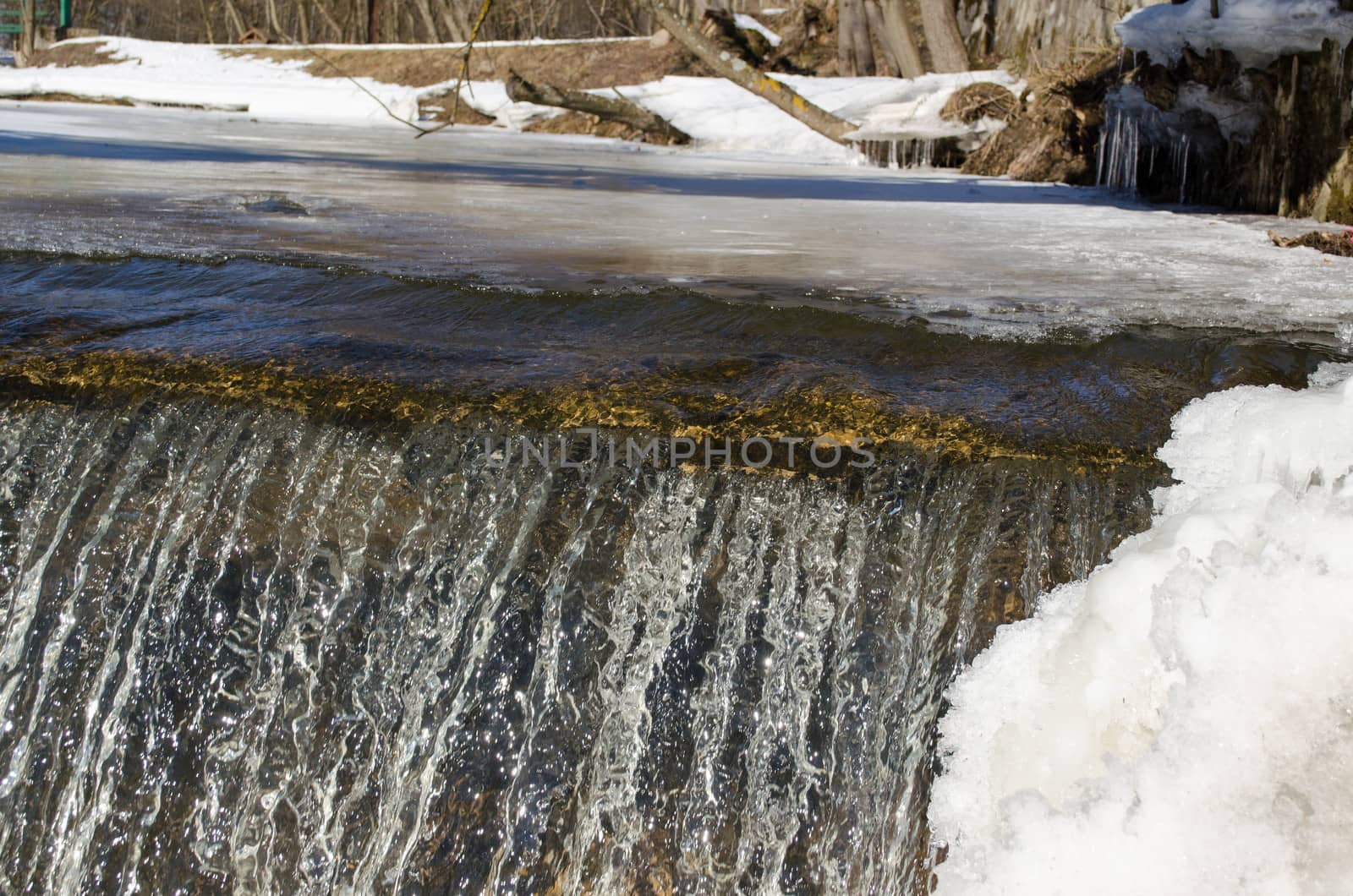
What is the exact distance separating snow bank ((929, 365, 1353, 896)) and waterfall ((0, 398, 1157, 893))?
0.13 metres

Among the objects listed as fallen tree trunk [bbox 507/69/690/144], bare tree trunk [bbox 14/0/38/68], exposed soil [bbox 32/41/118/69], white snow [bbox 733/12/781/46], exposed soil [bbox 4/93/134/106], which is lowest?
fallen tree trunk [bbox 507/69/690/144]

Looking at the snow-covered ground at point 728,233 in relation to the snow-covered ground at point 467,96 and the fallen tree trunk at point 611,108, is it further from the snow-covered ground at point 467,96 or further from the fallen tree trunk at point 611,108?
the fallen tree trunk at point 611,108

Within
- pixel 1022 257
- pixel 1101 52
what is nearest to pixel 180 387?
pixel 1022 257

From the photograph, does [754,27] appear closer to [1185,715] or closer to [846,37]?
[846,37]

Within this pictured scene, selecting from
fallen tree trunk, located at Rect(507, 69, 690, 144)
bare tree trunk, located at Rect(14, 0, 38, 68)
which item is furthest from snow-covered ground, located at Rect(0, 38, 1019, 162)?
bare tree trunk, located at Rect(14, 0, 38, 68)

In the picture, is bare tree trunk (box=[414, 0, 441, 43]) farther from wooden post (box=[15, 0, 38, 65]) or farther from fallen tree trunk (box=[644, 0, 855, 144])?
fallen tree trunk (box=[644, 0, 855, 144])

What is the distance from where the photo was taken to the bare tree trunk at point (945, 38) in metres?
14.6

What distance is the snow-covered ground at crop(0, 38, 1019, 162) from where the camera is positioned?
12.4m

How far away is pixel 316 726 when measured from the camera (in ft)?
8.39

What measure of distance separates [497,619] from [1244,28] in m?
5.90

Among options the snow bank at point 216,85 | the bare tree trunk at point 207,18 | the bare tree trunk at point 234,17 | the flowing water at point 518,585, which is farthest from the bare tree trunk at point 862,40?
the bare tree trunk at point 207,18

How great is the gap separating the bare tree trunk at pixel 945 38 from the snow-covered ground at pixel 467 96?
794 millimetres

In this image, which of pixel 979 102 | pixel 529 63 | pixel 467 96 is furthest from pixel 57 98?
pixel 979 102

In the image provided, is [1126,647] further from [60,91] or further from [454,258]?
[60,91]
